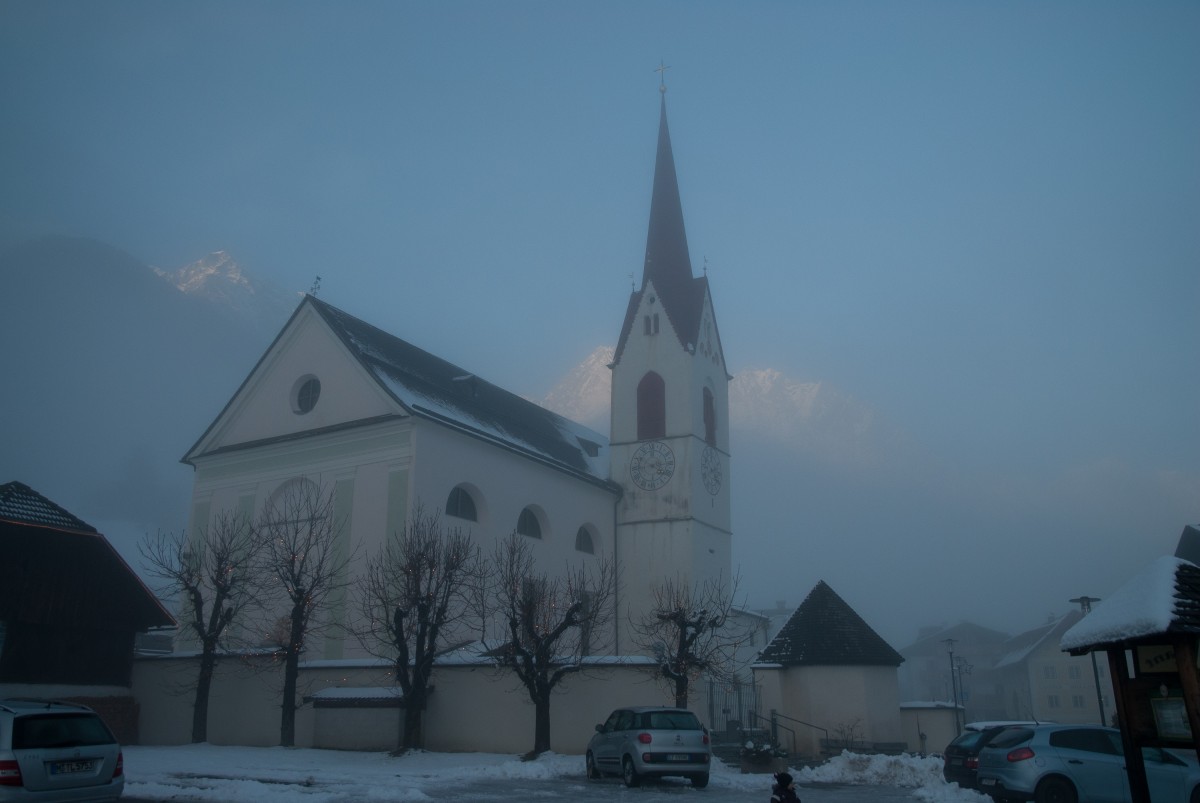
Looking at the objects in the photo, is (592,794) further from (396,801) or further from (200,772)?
(200,772)

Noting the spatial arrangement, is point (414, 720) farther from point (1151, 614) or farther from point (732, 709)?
point (1151, 614)

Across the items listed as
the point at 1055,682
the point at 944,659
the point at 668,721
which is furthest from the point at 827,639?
the point at 944,659

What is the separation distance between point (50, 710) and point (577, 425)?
118ft

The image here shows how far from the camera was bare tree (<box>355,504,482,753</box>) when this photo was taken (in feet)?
74.6

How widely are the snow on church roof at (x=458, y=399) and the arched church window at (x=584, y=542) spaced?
2163 mm

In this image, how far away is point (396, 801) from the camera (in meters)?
13.5

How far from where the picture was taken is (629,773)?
16938 mm

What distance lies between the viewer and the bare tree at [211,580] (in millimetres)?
25594

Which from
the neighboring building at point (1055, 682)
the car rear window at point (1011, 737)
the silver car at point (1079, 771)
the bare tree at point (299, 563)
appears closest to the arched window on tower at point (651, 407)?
the bare tree at point (299, 563)

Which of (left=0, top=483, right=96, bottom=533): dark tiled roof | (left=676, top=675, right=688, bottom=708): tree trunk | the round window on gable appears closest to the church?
the round window on gable

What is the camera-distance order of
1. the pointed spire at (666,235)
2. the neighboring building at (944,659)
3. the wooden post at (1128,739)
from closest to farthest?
the wooden post at (1128,739)
the pointed spire at (666,235)
the neighboring building at (944,659)

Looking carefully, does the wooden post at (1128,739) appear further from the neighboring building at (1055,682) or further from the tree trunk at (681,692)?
the neighboring building at (1055,682)

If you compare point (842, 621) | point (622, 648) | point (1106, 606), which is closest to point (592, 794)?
point (1106, 606)

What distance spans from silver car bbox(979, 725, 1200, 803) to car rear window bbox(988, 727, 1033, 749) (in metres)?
0.04
